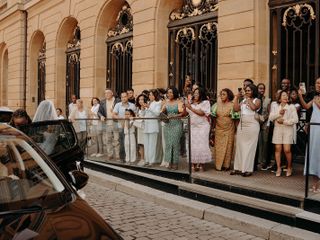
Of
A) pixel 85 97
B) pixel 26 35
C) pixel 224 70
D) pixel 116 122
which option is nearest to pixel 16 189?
pixel 116 122

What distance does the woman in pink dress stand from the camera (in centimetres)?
796

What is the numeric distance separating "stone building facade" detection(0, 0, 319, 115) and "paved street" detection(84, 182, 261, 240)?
15.0 feet

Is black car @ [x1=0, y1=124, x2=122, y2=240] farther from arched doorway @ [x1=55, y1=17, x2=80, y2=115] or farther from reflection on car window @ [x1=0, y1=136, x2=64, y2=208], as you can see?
arched doorway @ [x1=55, y1=17, x2=80, y2=115]

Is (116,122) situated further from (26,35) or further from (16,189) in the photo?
(26,35)

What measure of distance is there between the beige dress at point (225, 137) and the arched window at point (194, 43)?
3.64 meters

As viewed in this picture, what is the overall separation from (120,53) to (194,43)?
4.41 meters

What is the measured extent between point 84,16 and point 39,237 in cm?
1621

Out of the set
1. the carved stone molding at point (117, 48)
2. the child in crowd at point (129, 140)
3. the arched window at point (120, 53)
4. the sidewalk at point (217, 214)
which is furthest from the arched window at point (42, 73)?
the sidewalk at point (217, 214)

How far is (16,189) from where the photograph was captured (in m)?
3.19

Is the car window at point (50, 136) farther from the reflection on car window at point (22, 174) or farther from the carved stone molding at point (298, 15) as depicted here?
the carved stone molding at point (298, 15)

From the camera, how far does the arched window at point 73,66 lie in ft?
63.4

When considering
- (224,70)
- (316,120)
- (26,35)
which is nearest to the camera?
(316,120)

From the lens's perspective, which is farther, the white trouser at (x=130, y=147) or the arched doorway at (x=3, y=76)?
the arched doorway at (x=3, y=76)

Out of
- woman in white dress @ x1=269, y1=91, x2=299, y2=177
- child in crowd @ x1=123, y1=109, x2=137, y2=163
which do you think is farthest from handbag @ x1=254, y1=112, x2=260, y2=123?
child in crowd @ x1=123, y1=109, x2=137, y2=163
